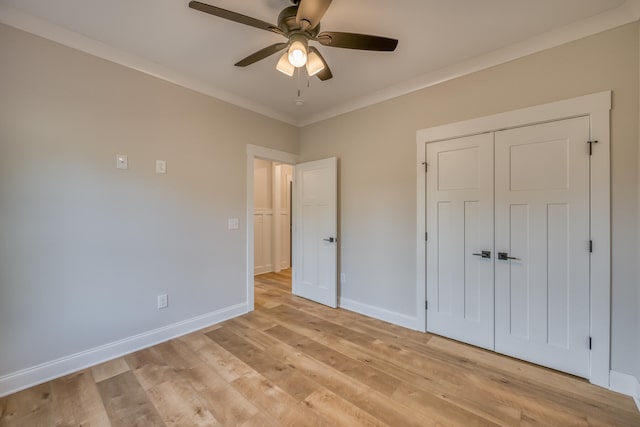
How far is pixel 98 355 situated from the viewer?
2.14 meters

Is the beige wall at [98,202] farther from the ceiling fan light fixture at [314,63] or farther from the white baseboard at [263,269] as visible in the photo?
the white baseboard at [263,269]

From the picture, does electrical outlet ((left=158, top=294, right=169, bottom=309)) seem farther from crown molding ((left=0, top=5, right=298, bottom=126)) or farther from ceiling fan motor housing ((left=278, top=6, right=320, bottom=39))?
ceiling fan motor housing ((left=278, top=6, right=320, bottom=39))

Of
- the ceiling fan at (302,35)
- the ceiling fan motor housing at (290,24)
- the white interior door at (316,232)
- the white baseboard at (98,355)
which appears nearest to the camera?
the ceiling fan at (302,35)

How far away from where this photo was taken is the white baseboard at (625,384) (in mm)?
1718

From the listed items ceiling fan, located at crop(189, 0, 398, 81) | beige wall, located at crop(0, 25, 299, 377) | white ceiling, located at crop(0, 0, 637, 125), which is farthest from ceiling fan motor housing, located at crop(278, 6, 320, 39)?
beige wall, located at crop(0, 25, 299, 377)

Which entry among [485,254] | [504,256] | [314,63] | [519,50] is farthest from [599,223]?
[314,63]

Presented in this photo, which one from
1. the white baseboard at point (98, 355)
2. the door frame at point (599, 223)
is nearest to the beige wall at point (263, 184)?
the white baseboard at point (98, 355)

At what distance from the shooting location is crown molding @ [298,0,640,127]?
1.77 meters

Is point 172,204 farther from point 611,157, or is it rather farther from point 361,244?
point 611,157

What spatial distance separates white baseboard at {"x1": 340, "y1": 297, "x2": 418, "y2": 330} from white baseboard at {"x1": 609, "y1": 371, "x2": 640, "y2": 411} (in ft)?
4.54

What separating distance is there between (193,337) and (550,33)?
4.07 meters

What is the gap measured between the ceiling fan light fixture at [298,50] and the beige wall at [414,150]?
156cm

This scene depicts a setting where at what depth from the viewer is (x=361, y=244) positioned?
321cm

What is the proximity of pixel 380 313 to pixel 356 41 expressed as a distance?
2.69 m
